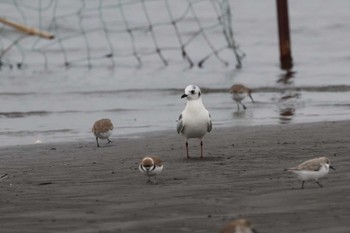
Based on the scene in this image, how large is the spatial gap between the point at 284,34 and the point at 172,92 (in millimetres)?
4286

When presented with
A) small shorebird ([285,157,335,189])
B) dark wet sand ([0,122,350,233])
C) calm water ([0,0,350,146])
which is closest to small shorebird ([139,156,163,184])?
dark wet sand ([0,122,350,233])

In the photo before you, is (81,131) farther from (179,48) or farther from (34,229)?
(179,48)

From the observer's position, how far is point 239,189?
1070 cm

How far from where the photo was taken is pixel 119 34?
124 ft

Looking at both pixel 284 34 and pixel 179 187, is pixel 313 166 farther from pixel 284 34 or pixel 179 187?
pixel 284 34

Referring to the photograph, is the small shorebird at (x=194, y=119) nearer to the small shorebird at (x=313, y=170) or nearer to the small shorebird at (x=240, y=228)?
the small shorebird at (x=313, y=170)

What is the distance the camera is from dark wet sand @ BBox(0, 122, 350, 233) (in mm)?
9258

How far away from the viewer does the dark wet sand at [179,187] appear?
9258mm

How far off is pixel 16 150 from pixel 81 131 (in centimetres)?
263

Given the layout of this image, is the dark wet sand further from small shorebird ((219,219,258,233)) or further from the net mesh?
the net mesh

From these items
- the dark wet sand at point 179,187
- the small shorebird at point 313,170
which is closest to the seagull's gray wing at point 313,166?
the small shorebird at point 313,170

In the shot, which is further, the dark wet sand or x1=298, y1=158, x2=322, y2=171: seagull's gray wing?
x1=298, y1=158, x2=322, y2=171: seagull's gray wing

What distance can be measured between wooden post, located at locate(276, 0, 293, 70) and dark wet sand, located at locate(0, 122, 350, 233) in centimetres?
1119

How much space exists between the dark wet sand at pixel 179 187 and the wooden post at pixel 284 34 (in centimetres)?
1119
